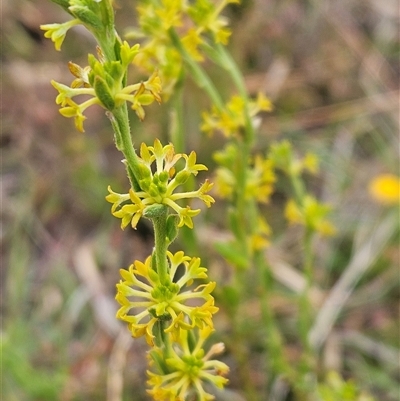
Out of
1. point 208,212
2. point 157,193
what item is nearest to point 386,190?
point 208,212

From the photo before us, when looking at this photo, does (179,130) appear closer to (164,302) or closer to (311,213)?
(311,213)

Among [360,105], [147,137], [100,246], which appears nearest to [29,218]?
[100,246]

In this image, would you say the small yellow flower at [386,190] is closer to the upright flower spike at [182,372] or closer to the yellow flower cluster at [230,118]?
the yellow flower cluster at [230,118]

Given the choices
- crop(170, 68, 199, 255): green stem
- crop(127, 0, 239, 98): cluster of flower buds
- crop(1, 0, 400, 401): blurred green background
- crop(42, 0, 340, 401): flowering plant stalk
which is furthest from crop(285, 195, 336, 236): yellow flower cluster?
crop(1, 0, 400, 401): blurred green background

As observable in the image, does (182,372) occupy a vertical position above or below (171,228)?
below

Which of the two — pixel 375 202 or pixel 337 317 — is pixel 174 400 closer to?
pixel 337 317

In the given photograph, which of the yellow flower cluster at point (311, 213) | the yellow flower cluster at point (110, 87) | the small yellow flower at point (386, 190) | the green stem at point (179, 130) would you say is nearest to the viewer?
the yellow flower cluster at point (110, 87)

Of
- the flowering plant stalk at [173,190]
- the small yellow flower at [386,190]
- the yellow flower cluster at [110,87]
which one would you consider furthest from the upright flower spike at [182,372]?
the small yellow flower at [386,190]
